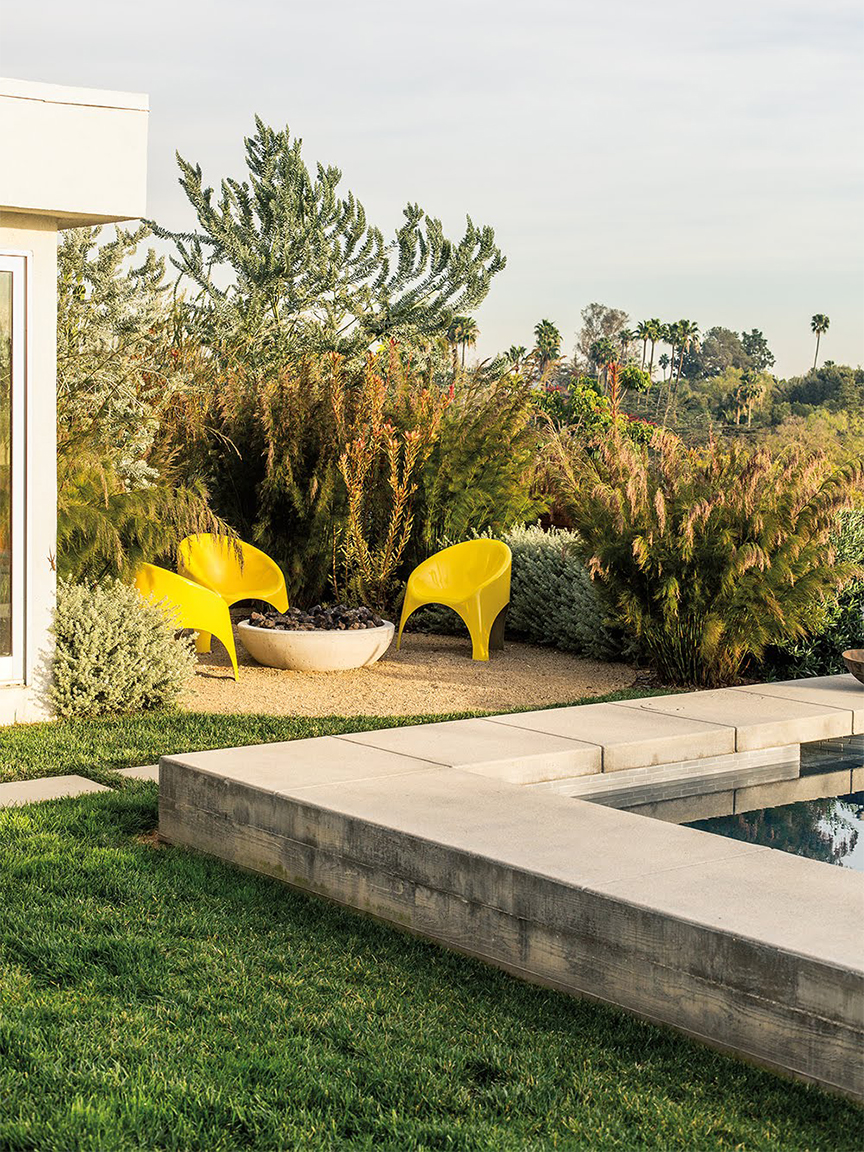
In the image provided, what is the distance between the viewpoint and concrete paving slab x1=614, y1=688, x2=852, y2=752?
594 centimetres

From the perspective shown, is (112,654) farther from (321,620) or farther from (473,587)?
(473,587)

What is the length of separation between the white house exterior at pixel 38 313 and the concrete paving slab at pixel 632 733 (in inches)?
106

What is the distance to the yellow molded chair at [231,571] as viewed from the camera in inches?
370

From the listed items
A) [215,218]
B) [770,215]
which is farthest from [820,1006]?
[770,215]

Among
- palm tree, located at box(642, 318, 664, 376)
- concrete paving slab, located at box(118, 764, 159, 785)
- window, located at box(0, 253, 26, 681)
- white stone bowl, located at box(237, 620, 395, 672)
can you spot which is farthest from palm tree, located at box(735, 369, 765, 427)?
concrete paving slab, located at box(118, 764, 159, 785)

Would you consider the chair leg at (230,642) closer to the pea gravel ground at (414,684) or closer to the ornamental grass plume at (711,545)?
the pea gravel ground at (414,684)

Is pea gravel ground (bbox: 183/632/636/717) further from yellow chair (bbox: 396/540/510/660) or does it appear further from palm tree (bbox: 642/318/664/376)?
palm tree (bbox: 642/318/664/376)

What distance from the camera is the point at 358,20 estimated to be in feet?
36.1

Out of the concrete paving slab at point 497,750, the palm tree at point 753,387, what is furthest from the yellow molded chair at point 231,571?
the palm tree at point 753,387

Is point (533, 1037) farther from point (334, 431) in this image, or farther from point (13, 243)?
point (334, 431)

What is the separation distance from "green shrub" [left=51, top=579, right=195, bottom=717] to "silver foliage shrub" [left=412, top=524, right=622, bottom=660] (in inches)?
132

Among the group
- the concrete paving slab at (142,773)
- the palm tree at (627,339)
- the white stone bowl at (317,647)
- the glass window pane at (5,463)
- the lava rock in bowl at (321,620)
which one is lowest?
the concrete paving slab at (142,773)

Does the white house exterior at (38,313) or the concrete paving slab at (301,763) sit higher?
the white house exterior at (38,313)

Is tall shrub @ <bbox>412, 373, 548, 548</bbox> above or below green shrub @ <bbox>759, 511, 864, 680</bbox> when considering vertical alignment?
above
